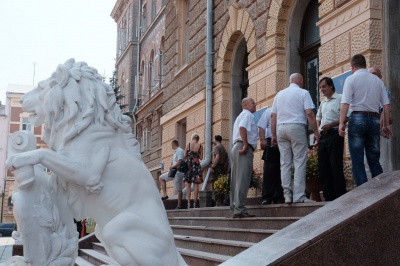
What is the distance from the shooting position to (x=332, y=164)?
7.52m

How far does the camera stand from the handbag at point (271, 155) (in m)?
8.66

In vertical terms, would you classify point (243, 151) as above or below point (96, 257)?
above

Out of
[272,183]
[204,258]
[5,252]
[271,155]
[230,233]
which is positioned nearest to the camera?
[204,258]

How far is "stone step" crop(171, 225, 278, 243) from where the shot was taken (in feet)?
23.3

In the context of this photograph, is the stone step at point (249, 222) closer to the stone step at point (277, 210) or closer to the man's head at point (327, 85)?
the stone step at point (277, 210)

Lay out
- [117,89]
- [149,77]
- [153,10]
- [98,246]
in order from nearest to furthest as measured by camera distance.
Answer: [98,246] → [153,10] → [149,77] → [117,89]

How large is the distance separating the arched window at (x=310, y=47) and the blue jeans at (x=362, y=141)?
5178mm

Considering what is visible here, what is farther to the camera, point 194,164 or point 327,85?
point 194,164

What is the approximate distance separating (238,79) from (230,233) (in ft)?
29.1

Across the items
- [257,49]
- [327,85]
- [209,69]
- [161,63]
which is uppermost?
[161,63]

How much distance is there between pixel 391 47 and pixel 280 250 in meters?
5.96

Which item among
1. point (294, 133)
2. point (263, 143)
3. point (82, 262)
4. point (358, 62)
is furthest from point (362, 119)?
point (82, 262)

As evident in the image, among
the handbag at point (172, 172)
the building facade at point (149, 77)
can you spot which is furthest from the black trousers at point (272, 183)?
the building facade at point (149, 77)

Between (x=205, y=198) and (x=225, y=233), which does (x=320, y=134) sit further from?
(x=205, y=198)
